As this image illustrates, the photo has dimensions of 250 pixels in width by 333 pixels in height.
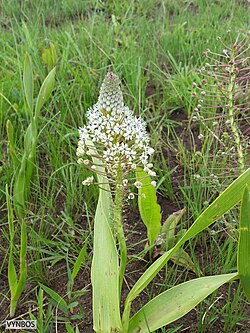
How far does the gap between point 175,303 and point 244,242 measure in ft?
0.82

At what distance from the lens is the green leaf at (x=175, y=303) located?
1.16m

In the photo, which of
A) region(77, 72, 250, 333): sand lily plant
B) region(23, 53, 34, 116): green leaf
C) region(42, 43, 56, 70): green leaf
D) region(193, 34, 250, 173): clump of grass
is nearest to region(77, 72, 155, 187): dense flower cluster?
region(77, 72, 250, 333): sand lily plant

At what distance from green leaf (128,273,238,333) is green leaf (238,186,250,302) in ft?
0.10

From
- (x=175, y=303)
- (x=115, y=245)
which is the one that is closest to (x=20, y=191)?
(x=115, y=245)

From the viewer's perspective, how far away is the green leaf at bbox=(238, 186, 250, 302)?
3.55 ft

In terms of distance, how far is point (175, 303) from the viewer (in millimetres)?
1206

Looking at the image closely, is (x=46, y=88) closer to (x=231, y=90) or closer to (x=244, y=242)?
(x=231, y=90)

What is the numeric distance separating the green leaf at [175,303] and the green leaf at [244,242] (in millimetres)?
29

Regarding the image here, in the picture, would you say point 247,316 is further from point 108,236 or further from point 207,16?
point 207,16

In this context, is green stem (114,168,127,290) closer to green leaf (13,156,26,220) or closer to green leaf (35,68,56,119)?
green leaf (13,156,26,220)

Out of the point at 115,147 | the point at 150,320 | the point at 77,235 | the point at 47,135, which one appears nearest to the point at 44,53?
the point at 47,135

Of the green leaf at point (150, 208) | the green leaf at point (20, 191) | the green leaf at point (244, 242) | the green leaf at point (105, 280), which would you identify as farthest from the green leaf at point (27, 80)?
the green leaf at point (244, 242)

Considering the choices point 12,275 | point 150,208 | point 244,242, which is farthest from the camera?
point 150,208

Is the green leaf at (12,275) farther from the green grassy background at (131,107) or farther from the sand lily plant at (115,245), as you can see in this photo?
the sand lily plant at (115,245)
